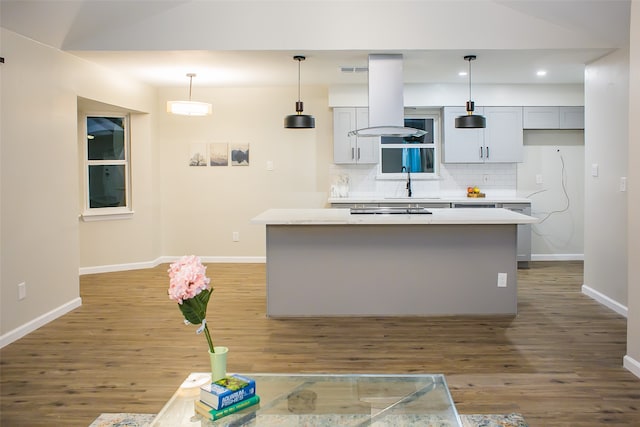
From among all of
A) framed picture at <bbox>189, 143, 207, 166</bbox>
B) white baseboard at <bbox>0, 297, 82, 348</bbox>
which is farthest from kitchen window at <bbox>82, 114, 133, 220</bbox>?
white baseboard at <bbox>0, 297, 82, 348</bbox>

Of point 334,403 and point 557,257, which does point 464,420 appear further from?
point 557,257

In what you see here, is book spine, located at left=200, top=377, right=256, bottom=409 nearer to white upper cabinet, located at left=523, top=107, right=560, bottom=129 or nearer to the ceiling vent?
the ceiling vent

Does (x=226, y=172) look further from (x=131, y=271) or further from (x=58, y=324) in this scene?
(x=58, y=324)

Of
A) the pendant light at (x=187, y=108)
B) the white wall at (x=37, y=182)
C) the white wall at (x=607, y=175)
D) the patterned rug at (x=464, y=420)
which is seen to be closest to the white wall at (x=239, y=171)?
the pendant light at (x=187, y=108)

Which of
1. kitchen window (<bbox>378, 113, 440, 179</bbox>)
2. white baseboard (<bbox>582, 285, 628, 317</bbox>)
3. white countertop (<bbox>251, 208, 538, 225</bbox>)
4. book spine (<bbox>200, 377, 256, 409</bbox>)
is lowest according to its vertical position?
white baseboard (<bbox>582, 285, 628, 317</bbox>)

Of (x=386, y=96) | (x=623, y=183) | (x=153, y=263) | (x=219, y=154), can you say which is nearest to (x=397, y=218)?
(x=386, y=96)

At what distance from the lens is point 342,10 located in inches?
181

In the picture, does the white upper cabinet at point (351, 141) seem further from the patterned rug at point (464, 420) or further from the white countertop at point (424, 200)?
the patterned rug at point (464, 420)

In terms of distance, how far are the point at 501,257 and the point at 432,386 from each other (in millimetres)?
2594

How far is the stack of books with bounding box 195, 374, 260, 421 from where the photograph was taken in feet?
6.23

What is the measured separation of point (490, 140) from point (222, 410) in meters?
5.86

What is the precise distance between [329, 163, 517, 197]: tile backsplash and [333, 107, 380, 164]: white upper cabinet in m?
0.33

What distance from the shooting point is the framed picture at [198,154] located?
716cm

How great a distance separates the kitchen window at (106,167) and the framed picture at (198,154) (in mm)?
832
